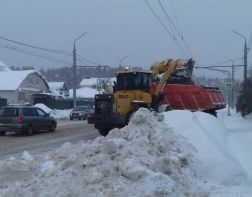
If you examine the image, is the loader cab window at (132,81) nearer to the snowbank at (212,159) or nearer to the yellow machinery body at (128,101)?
the yellow machinery body at (128,101)

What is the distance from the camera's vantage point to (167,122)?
16.4 meters

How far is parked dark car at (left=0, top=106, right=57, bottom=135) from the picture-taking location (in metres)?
26.9

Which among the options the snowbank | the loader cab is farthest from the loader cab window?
the snowbank

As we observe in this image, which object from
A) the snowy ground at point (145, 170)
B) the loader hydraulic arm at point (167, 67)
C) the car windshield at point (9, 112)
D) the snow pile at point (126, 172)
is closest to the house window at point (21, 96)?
the loader hydraulic arm at point (167, 67)

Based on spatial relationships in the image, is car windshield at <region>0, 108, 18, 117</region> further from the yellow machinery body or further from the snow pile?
the snow pile

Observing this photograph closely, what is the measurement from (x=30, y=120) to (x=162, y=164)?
17731 millimetres

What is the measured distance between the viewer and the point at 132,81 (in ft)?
86.2

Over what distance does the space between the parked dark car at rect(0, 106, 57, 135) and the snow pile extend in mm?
14581

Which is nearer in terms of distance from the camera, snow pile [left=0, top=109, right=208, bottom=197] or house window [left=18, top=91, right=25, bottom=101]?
snow pile [left=0, top=109, right=208, bottom=197]

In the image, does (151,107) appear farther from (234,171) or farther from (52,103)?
(52,103)

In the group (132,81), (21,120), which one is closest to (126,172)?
(132,81)


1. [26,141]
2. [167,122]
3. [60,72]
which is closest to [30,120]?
[26,141]

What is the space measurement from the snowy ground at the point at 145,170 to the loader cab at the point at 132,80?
11477 mm

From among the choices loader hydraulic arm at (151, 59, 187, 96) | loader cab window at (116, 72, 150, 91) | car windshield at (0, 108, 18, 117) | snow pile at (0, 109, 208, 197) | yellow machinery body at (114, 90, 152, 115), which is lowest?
snow pile at (0, 109, 208, 197)
